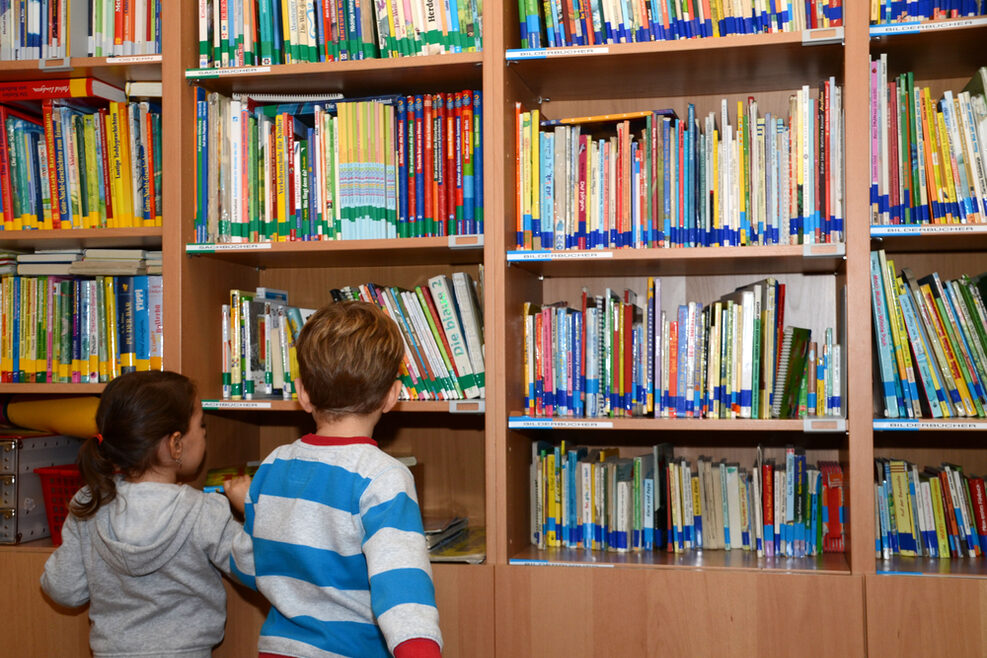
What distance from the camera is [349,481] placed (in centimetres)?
154

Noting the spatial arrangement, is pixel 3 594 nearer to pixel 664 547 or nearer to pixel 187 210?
pixel 187 210

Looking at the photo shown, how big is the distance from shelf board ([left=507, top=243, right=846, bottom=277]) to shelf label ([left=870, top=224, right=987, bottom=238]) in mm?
89

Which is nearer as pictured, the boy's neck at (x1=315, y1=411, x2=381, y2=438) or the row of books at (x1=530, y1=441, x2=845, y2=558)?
the boy's neck at (x1=315, y1=411, x2=381, y2=438)

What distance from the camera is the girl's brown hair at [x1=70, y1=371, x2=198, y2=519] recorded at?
194cm

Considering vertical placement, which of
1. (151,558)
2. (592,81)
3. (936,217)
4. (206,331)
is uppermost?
(592,81)

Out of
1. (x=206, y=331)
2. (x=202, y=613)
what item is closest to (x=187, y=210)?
(x=206, y=331)

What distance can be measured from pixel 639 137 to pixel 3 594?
2.07 metres

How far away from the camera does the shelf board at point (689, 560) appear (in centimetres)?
204

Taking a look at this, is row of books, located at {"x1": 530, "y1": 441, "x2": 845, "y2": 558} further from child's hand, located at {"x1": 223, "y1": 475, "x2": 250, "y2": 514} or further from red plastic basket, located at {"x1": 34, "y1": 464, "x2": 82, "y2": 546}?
red plastic basket, located at {"x1": 34, "y1": 464, "x2": 82, "y2": 546}

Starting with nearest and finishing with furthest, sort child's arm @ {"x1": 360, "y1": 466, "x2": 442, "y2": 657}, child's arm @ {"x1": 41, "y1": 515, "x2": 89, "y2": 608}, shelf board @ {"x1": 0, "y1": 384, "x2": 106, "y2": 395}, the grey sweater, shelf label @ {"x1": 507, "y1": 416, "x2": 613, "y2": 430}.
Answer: child's arm @ {"x1": 360, "y1": 466, "x2": 442, "y2": 657}, the grey sweater, child's arm @ {"x1": 41, "y1": 515, "x2": 89, "y2": 608}, shelf label @ {"x1": 507, "y1": 416, "x2": 613, "y2": 430}, shelf board @ {"x1": 0, "y1": 384, "x2": 106, "y2": 395}

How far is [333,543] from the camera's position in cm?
154

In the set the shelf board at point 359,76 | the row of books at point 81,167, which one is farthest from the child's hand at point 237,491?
the shelf board at point 359,76

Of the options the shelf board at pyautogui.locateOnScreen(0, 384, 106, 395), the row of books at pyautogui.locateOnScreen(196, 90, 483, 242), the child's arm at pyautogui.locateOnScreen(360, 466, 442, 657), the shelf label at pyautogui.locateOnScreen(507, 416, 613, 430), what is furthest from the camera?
the shelf board at pyautogui.locateOnScreen(0, 384, 106, 395)

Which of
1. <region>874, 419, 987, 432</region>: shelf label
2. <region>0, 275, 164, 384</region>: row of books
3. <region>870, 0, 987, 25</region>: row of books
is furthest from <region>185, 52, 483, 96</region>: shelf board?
<region>874, 419, 987, 432</region>: shelf label
